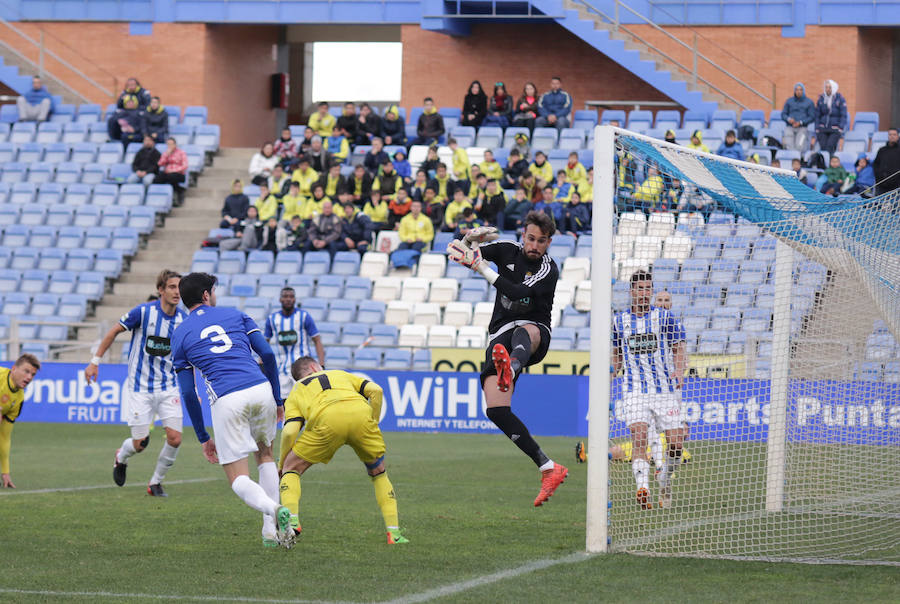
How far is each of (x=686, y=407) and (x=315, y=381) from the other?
3353 mm

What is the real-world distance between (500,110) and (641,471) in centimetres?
1789

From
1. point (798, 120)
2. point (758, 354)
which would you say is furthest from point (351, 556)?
point (798, 120)

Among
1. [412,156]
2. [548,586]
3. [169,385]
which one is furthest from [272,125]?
[548,586]

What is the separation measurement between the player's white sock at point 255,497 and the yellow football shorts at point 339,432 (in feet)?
1.50

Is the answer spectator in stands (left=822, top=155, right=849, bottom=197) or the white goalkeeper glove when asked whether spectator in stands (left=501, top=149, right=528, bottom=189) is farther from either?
the white goalkeeper glove

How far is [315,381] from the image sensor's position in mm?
8664

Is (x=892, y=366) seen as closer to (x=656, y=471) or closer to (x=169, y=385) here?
(x=656, y=471)

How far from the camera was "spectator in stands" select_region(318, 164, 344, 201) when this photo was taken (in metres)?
25.5

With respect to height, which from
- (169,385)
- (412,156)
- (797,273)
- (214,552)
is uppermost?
(412,156)

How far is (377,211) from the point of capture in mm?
25203

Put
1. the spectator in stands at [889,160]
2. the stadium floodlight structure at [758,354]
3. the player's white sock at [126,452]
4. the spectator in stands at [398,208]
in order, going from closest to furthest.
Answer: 1. the stadium floodlight structure at [758,354]
2. the player's white sock at [126,452]
3. the spectator in stands at [889,160]
4. the spectator in stands at [398,208]

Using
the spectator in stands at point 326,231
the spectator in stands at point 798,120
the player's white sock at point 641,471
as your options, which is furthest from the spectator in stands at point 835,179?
the player's white sock at point 641,471

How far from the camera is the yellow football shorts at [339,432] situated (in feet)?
27.8

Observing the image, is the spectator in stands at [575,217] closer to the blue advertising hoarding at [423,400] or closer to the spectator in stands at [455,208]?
the spectator in stands at [455,208]
